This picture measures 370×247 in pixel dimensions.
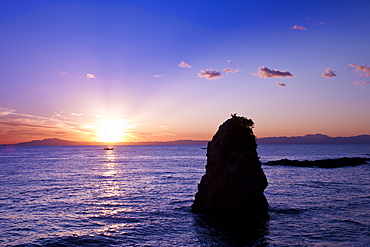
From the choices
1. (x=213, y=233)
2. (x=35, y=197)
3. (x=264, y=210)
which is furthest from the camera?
(x=35, y=197)

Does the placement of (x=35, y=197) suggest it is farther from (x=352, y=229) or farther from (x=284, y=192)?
(x=352, y=229)

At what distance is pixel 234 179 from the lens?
87.6 feet

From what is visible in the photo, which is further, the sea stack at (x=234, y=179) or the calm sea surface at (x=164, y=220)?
the sea stack at (x=234, y=179)

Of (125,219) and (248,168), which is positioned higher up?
(248,168)

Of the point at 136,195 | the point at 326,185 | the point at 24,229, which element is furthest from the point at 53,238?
the point at 326,185

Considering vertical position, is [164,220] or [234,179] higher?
[234,179]

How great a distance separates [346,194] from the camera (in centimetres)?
3544

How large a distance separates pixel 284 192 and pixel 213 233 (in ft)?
65.4

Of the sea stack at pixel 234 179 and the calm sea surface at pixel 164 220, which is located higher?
the sea stack at pixel 234 179

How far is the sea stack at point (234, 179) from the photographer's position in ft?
86.8

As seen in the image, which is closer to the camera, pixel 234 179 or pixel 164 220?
pixel 164 220

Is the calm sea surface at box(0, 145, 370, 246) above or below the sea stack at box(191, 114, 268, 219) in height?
below

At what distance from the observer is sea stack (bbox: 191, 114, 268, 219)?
26.5 meters

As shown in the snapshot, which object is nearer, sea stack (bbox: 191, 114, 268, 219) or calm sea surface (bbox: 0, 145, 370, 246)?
calm sea surface (bbox: 0, 145, 370, 246)
